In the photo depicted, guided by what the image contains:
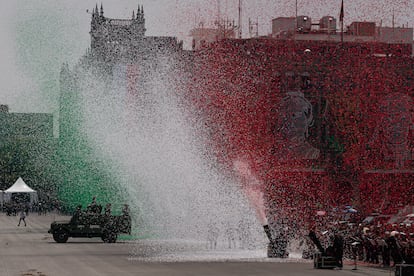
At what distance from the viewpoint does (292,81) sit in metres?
110

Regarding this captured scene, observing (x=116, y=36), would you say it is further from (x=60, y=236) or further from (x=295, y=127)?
(x=60, y=236)

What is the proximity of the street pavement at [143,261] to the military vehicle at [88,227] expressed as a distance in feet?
4.29

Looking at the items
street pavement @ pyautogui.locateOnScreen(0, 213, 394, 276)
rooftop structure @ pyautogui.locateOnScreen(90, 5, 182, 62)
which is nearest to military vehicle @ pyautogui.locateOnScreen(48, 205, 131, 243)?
street pavement @ pyautogui.locateOnScreen(0, 213, 394, 276)

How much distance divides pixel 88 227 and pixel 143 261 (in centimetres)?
1617

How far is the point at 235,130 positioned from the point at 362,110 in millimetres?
13713

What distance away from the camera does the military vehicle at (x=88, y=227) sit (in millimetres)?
54781

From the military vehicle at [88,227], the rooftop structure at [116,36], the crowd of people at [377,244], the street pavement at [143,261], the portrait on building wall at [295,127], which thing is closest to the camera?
the street pavement at [143,261]

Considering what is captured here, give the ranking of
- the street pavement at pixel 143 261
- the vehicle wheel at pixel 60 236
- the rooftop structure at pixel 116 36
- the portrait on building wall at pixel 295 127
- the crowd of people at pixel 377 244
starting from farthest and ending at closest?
the rooftop structure at pixel 116 36
the portrait on building wall at pixel 295 127
the vehicle wheel at pixel 60 236
the crowd of people at pixel 377 244
the street pavement at pixel 143 261

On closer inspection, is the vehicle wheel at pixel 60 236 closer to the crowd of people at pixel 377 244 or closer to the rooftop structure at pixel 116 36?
the crowd of people at pixel 377 244

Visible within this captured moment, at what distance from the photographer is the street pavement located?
3522 cm

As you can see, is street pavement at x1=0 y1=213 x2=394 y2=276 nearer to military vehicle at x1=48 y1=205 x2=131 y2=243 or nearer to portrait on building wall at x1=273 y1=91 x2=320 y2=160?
military vehicle at x1=48 y1=205 x2=131 y2=243

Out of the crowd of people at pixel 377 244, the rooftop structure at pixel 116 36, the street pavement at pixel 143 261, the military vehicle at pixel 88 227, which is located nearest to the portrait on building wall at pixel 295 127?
the rooftop structure at pixel 116 36

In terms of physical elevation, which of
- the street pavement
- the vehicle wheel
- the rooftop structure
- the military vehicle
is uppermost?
the rooftop structure

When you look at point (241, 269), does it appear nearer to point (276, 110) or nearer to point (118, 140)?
point (118, 140)
